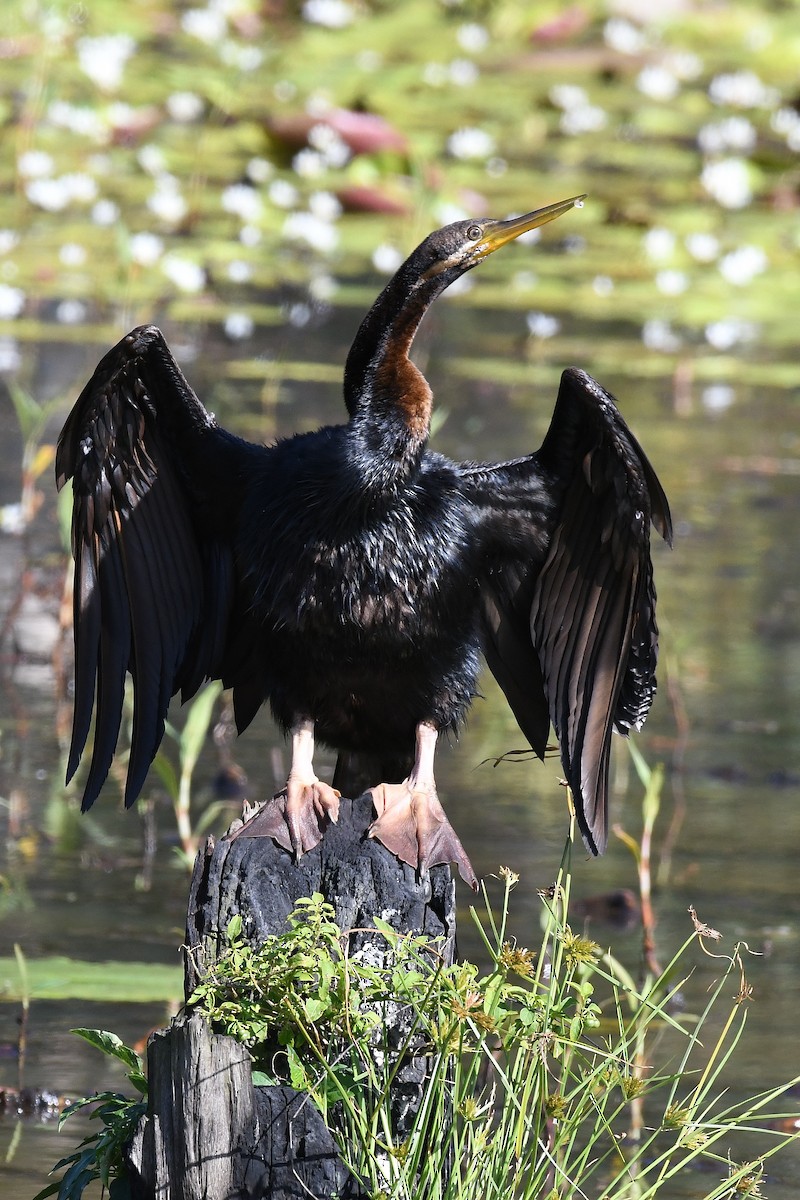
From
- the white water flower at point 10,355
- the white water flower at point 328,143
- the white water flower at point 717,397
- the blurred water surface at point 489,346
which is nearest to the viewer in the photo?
the blurred water surface at point 489,346

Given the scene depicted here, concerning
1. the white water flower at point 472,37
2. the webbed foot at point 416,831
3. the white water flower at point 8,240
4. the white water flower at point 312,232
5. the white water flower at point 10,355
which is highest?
the white water flower at point 472,37

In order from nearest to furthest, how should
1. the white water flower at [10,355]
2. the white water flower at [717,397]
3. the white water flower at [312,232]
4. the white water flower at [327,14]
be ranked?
the white water flower at [10,355]
the white water flower at [717,397]
the white water flower at [312,232]
the white water flower at [327,14]

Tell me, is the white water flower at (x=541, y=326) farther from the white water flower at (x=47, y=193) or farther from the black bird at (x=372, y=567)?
the black bird at (x=372, y=567)

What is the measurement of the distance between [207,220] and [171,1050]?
30.9ft

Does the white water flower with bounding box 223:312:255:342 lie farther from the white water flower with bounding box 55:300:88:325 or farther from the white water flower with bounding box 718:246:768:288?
the white water flower with bounding box 718:246:768:288

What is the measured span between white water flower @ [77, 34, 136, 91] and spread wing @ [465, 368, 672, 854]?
9.52 m

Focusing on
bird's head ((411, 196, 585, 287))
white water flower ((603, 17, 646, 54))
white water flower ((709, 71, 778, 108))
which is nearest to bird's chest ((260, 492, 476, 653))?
bird's head ((411, 196, 585, 287))

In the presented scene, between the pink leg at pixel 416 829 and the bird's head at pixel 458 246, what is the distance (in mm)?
918

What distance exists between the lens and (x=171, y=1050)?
109 inches

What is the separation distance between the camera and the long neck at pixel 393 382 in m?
3.44

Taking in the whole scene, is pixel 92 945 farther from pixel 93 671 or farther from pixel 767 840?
pixel 767 840

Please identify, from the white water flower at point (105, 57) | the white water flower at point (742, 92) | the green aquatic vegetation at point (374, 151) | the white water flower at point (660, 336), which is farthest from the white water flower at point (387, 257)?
the white water flower at point (742, 92)

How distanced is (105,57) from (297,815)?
33.1ft

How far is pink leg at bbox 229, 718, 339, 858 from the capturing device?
3178mm
